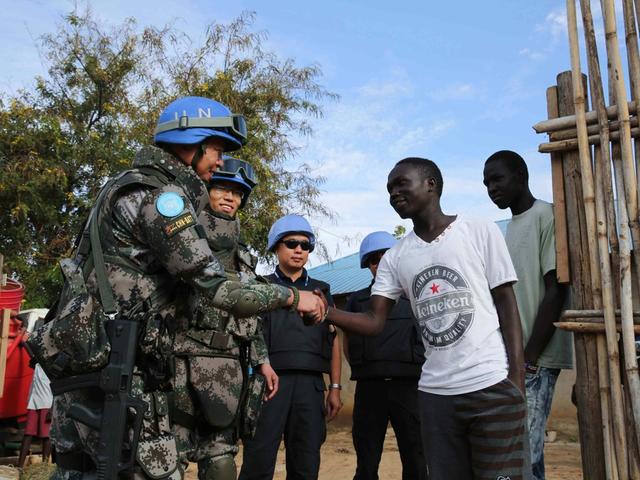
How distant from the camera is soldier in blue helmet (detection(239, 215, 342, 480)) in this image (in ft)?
14.9

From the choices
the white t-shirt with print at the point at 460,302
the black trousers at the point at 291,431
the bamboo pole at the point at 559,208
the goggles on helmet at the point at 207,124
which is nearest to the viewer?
the white t-shirt with print at the point at 460,302

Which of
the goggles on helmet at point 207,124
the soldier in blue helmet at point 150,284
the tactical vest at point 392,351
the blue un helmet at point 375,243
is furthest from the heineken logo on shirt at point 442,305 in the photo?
the blue un helmet at point 375,243

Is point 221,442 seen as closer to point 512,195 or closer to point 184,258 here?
point 184,258

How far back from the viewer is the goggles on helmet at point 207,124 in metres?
3.10

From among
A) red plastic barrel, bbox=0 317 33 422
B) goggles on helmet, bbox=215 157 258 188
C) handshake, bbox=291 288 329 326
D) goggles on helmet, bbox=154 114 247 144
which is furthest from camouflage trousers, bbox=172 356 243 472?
red plastic barrel, bbox=0 317 33 422

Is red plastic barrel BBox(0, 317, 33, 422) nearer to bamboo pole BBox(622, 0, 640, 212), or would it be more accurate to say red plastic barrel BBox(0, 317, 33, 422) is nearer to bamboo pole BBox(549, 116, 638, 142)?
bamboo pole BBox(549, 116, 638, 142)

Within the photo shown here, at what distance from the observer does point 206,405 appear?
3.32 meters

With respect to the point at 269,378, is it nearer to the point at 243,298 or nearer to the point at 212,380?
the point at 212,380

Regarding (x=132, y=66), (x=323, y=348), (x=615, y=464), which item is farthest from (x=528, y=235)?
(x=132, y=66)

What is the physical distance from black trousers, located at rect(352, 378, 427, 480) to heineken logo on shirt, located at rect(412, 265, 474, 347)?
1.79 m

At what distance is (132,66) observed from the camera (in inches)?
603

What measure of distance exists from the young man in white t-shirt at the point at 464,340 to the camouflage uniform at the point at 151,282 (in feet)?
2.69

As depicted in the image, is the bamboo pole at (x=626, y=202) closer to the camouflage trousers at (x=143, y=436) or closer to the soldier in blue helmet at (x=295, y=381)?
the soldier in blue helmet at (x=295, y=381)

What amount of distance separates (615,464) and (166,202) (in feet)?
9.02
